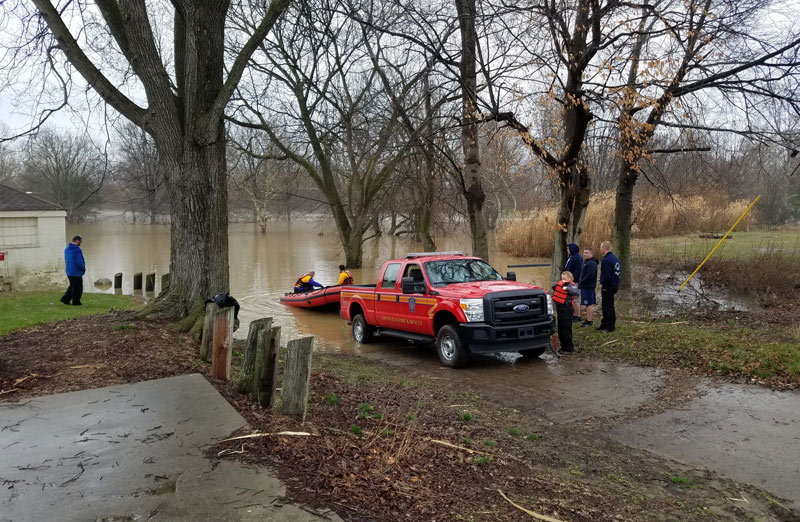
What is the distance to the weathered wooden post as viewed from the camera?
19.5 feet

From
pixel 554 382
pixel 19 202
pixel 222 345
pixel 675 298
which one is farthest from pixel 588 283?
pixel 19 202

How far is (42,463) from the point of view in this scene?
177 inches

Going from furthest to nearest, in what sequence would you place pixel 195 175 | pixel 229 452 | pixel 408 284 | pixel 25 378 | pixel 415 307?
pixel 415 307, pixel 408 284, pixel 195 175, pixel 25 378, pixel 229 452

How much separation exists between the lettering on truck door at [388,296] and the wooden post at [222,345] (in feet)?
16.6

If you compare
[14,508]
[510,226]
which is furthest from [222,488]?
[510,226]

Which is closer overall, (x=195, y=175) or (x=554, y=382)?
(x=554, y=382)

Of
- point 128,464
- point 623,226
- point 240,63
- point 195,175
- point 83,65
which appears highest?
point 240,63

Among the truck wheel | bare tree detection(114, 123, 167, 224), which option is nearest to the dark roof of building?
bare tree detection(114, 123, 167, 224)

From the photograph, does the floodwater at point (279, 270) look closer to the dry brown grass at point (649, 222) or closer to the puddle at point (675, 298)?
the dry brown grass at point (649, 222)

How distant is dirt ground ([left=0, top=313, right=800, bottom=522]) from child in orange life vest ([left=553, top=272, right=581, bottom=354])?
292 centimetres

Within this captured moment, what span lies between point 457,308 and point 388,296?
2.43m

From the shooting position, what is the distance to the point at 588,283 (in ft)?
41.4

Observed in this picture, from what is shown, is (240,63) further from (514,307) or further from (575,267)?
(575,267)

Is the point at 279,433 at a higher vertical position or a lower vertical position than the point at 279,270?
higher
